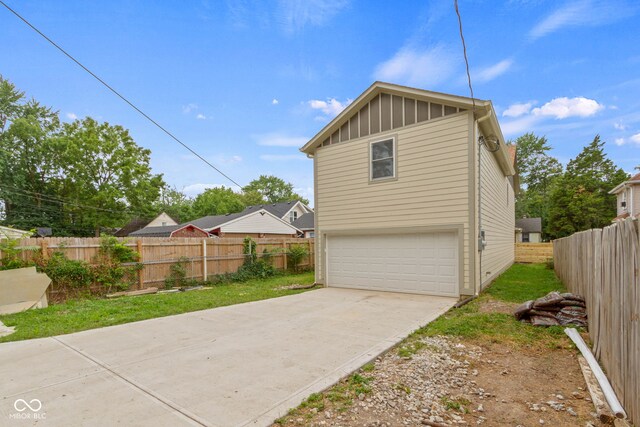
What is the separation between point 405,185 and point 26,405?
7.54m

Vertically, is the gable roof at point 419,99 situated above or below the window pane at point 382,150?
above

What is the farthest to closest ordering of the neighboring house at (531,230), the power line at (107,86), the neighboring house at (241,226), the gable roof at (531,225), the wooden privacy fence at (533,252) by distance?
the neighboring house at (531,230), the gable roof at (531,225), the neighboring house at (241,226), the wooden privacy fence at (533,252), the power line at (107,86)

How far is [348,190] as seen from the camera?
29.9 ft

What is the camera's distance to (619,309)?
2.67 metres

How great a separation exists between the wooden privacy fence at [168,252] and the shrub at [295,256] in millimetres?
566

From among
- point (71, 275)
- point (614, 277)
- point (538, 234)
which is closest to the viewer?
point (614, 277)

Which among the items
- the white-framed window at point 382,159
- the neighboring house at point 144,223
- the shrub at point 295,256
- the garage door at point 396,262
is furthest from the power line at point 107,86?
the neighboring house at point 144,223

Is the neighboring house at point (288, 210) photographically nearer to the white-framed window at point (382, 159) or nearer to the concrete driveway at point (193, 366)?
the white-framed window at point (382, 159)

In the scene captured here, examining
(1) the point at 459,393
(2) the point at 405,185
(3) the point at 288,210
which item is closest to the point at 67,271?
(2) the point at 405,185

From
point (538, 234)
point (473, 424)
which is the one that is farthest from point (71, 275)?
point (538, 234)

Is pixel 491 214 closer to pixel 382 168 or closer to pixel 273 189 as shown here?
pixel 382 168

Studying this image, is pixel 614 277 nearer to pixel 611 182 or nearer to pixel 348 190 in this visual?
pixel 348 190

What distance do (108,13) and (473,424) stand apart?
1016 cm

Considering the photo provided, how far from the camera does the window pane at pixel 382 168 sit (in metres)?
8.42
